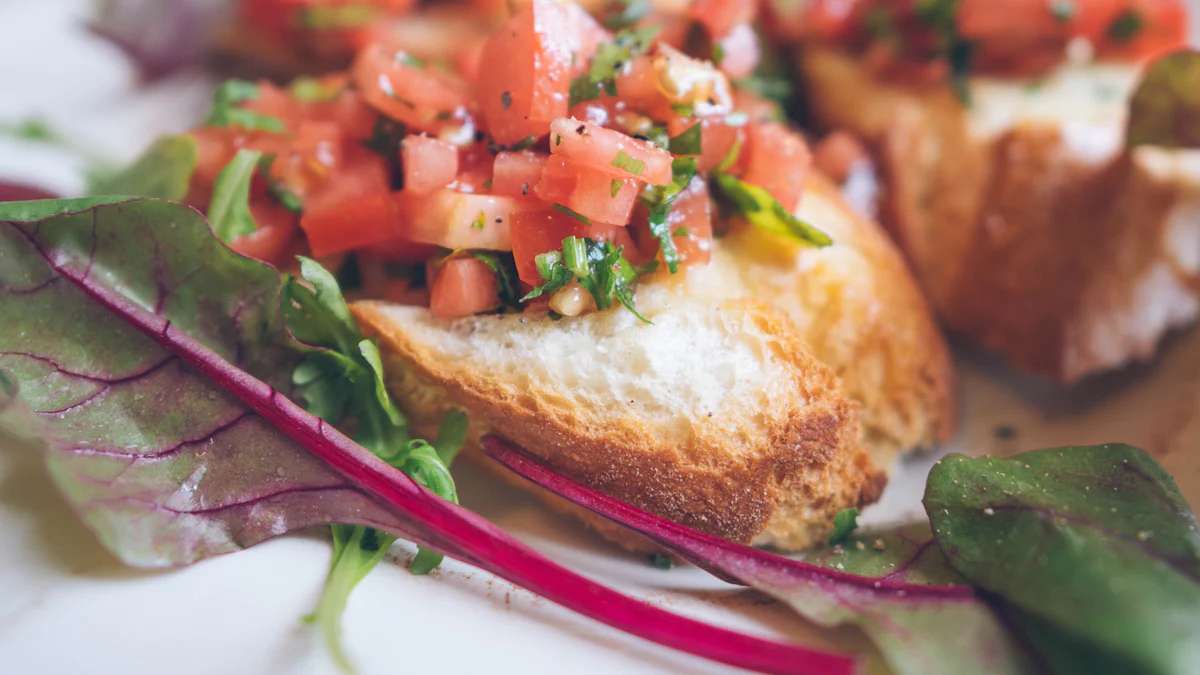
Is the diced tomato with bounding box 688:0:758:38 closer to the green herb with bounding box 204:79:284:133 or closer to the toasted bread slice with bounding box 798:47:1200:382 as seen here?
the toasted bread slice with bounding box 798:47:1200:382

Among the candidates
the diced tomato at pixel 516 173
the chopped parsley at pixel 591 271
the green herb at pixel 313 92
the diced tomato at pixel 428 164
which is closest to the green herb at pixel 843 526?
the chopped parsley at pixel 591 271

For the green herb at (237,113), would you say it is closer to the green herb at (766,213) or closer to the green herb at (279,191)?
the green herb at (279,191)

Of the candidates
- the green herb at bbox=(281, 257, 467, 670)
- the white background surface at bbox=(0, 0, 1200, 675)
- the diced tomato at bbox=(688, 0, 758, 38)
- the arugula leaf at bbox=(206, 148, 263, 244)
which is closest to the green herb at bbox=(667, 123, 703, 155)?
the diced tomato at bbox=(688, 0, 758, 38)

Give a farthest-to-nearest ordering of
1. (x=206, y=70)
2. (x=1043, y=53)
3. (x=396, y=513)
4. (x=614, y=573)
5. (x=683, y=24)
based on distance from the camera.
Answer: (x=206, y=70)
(x=1043, y=53)
(x=683, y=24)
(x=614, y=573)
(x=396, y=513)

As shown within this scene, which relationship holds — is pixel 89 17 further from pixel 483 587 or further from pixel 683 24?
pixel 483 587

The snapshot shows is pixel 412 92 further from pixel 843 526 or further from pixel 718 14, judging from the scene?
pixel 843 526

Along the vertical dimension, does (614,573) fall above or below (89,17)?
below

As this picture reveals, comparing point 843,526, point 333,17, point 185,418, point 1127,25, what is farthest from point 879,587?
point 333,17

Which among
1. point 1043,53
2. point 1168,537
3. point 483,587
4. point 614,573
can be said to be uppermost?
point 1043,53

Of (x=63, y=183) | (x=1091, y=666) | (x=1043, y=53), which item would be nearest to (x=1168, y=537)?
(x=1091, y=666)
